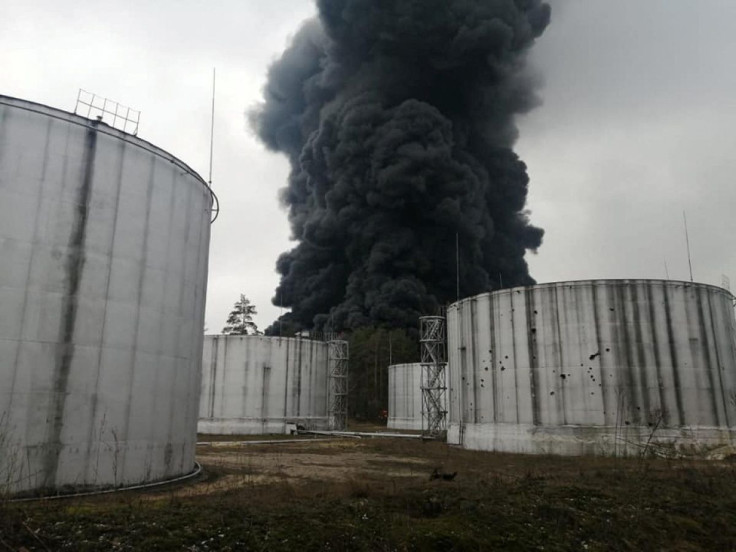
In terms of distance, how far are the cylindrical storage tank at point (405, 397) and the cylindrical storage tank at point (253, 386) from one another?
1227cm

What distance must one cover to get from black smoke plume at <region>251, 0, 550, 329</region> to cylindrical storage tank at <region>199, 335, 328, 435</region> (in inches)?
1064

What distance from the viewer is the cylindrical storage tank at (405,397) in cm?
5435

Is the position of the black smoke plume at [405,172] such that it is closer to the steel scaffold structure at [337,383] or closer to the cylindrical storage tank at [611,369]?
the steel scaffold structure at [337,383]

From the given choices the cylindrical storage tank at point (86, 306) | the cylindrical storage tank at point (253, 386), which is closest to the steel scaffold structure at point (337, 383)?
the cylindrical storage tank at point (253, 386)

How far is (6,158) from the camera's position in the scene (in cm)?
1227

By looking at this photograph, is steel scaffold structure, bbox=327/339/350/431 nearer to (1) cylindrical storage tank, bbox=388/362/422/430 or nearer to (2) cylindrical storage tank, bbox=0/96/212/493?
(1) cylindrical storage tank, bbox=388/362/422/430

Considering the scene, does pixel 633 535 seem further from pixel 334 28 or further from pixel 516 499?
pixel 334 28

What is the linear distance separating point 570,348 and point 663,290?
5025 millimetres

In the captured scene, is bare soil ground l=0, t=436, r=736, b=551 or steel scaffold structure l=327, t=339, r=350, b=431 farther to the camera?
steel scaffold structure l=327, t=339, r=350, b=431

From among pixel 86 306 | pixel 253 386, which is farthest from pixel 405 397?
pixel 86 306

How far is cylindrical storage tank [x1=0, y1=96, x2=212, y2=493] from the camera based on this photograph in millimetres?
11750

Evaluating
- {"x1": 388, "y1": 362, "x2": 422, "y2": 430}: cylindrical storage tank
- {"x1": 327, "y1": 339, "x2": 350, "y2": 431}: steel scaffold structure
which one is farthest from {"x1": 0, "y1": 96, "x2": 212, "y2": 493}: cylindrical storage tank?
{"x1": 388, "y1": 362, "x2": 422, "y2": 430}: cylindrical storage tank

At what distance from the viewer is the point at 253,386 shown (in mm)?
43406

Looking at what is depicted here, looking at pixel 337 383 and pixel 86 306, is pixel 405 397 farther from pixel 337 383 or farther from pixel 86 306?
pixel 86 306
